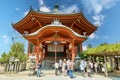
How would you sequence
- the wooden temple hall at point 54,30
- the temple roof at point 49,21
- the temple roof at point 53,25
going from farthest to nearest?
the temple roof at point 49,21, the wooden temple hall at point 54,30, the temple roof at point 53,25

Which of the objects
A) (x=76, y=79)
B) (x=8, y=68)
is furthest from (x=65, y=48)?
(x=76, y=79)

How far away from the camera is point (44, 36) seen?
2002 centimetres

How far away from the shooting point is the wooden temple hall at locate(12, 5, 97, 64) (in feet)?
61.1

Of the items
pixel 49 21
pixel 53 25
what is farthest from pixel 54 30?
pixel 49 21

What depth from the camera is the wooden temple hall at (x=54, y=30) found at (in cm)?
1861

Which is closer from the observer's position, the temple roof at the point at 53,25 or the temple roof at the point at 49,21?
the temple roof at the point at 53,25

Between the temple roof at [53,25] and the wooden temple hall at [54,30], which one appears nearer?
the temple roof at [53,25]

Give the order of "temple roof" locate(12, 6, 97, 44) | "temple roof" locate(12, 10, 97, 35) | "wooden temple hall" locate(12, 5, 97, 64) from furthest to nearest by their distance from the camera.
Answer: "temple roof" locate(12, 10, 97, 35)
"wooden temple hall" locate(12, 5, 97, 64)
"temple roof" locate(12, 6, 97, 44)

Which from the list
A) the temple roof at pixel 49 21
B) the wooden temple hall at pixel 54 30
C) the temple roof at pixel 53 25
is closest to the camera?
the temple roof at pixel 53 25

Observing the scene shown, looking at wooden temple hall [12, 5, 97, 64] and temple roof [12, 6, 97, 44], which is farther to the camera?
wooden temple hall [12, 5, 97, 64]

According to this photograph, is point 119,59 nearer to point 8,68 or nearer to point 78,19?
point 78,19

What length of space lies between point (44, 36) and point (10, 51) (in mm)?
16190

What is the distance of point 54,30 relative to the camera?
1858 cm

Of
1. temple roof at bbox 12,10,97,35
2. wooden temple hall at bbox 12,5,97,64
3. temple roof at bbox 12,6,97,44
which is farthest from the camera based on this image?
temple roof at bbox 12,10,97,35
